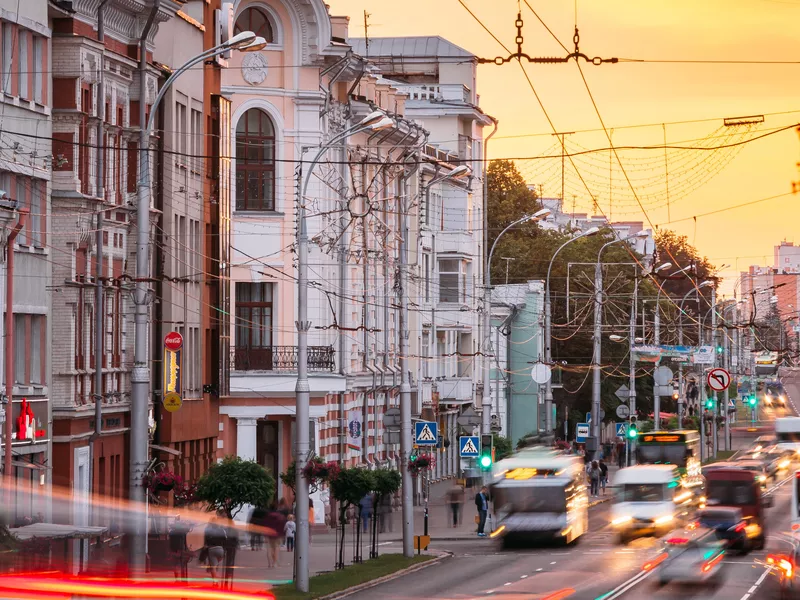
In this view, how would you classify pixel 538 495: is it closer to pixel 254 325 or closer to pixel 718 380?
pixel 718 380

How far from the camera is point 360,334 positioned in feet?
211

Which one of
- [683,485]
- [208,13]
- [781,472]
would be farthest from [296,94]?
[781,472]

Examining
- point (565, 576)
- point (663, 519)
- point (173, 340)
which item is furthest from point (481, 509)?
point (565, 576)

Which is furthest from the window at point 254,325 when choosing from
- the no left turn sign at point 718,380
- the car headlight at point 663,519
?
the no left turn sign at point 718,380

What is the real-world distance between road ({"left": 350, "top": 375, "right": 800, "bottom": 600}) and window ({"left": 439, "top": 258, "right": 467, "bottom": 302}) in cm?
2478

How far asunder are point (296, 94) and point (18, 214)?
21333mm

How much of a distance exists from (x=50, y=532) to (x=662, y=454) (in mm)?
39329

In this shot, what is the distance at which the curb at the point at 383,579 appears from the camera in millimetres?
35912

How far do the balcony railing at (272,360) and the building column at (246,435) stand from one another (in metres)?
1.74

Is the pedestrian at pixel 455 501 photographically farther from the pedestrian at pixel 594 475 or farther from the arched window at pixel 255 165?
the pedestrian at pixel 594 475

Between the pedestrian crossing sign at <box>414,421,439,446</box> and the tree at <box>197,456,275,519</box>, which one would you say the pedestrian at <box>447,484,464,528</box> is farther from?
the tree at <box>197,456,275,519</box>

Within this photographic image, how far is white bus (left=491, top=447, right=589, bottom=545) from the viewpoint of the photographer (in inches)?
1850

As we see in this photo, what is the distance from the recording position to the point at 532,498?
46875mm

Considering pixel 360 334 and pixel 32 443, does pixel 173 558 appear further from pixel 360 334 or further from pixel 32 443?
pixel 360 334
